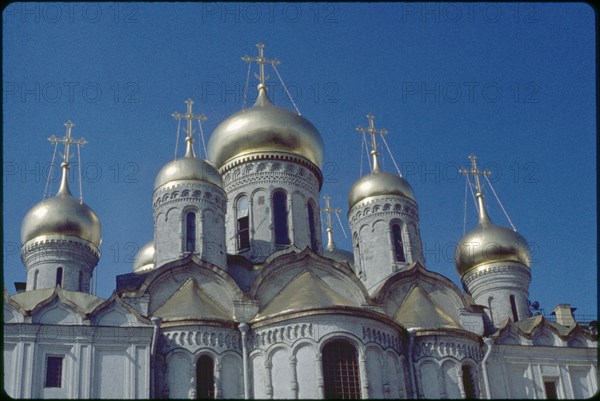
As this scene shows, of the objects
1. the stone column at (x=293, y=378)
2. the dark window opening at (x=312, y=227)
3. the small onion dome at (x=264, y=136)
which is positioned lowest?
the stone column at (x=293, y=378)

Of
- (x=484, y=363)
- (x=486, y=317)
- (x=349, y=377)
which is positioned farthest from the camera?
(x=486, y=317)

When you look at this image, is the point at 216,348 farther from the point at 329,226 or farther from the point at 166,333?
the point at 329,226

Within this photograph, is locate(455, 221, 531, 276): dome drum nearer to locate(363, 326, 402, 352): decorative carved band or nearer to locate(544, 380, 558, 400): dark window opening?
locate(544, 380, 558, 400): dark window opening

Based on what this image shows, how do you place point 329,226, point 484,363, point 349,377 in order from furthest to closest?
point 329,226 → point 484,363 → point 349,377

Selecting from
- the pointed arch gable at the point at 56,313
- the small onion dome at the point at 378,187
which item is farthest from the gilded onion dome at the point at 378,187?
the pointed arch gable at the point at 56,313

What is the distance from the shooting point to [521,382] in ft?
70.9

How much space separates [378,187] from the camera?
25.9 meters

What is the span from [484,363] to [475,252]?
529cm

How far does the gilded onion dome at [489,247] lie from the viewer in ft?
84.0

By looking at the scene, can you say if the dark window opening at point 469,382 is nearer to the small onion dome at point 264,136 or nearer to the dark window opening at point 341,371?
the dark window opening at point 341,371

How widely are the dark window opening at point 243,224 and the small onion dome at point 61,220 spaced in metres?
4.07

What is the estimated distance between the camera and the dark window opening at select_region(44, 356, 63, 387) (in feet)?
60.3

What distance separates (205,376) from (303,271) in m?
3.93

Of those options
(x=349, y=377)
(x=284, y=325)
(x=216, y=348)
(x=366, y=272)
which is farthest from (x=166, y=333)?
(x=366, y=272)
